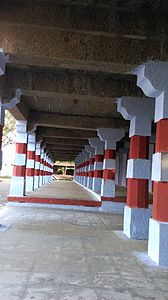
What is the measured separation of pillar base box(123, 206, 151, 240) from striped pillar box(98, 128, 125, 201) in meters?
5.32

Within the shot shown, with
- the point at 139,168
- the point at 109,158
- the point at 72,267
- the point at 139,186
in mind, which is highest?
the point at 109,158

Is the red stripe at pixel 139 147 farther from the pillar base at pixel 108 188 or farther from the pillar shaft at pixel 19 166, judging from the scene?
the pillar shaft at pixel 19 166

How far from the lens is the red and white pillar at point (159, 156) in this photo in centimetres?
582

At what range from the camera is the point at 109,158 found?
13.5 metres

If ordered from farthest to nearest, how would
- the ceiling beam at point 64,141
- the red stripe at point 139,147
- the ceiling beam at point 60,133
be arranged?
the ceiling beam at point 64,141 < the ceiling beam at point 60,133 < the red stripe at point 139,147

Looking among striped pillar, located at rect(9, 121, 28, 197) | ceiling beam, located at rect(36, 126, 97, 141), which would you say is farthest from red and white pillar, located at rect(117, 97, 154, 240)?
ceiling beam, located at rect(36, 126, 97, 141)

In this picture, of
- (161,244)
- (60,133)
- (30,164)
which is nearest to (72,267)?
(161,244)

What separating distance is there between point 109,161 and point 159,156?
7.53 meters

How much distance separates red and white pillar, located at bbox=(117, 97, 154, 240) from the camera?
8.07 m

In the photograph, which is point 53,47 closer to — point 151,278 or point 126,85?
point 126,85

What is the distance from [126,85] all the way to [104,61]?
2.65 m

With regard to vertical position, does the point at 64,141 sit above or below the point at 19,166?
above

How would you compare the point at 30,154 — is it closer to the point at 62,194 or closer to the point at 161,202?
the point at 62,194

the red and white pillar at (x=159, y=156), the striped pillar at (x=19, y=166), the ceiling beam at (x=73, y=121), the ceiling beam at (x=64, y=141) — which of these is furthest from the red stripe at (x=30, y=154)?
the red and white pillar at (x=159, y=156)
